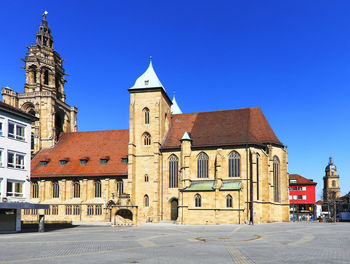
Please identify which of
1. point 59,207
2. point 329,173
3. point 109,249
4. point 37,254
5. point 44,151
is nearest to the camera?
point 37,254

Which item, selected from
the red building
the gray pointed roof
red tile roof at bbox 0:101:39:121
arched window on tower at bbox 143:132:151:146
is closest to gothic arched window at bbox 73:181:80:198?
arched window on tower at bbox 143:132:151:146

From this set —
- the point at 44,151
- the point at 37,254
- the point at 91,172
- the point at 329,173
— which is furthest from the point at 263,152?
the point at 329,173

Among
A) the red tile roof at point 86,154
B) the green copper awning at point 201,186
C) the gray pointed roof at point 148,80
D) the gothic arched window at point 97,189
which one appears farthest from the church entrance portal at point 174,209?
the gray pointed roof at point 148,80

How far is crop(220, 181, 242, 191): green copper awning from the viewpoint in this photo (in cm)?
5179

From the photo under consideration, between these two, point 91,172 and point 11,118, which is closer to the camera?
point 11,118

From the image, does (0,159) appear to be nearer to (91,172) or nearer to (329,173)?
(91,172)

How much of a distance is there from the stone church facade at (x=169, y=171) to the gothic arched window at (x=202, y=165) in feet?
0.48

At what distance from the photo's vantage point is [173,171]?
192 ft

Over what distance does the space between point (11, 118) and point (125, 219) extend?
1926cm

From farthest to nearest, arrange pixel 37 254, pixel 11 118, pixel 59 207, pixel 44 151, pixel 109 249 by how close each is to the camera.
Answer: pixel 44 151 < pixel 59 207 < pixel 11 118 < pixel 109 249 < pixel 37 254

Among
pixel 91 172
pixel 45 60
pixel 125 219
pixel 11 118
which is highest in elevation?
pixel 45 60

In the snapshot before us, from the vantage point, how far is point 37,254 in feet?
63.3

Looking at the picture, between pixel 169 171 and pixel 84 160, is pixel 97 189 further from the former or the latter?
pixel 169 171

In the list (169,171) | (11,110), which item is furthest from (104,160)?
(11,110)
